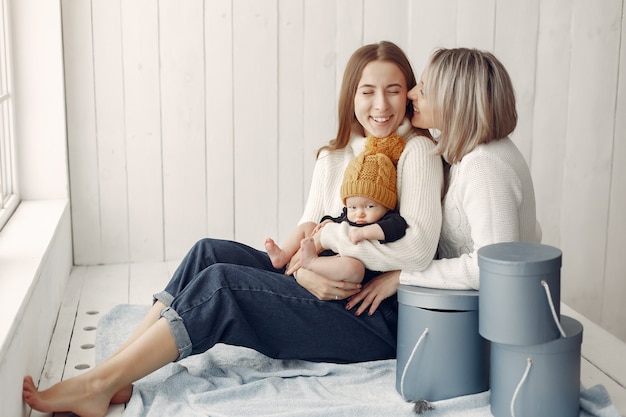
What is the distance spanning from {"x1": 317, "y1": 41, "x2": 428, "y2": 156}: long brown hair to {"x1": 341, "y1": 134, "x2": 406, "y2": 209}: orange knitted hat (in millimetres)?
184

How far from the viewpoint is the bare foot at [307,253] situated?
7.23 ft

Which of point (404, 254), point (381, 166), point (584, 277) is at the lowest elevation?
point (584, 277)

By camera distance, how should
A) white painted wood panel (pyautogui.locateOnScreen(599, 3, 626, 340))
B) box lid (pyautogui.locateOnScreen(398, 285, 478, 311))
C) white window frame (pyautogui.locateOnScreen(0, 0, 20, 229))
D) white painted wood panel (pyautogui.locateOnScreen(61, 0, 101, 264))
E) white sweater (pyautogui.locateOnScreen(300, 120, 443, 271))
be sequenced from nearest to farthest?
box lid (pyautogui.locateOnScreen(398, 285, 478, 311)), white sweater (pyautogui.locateOnScreen(300, 120, 443, 271)), white window frame (pyautogui.locateOnScreen(0, 0, 20, 229)), white painted wood panel (pyautogui.locateOnScreen(61, 0, 101, 264)), white painted wood panel (pyautogui.locateOnScreen(599, 3, 626, 340))

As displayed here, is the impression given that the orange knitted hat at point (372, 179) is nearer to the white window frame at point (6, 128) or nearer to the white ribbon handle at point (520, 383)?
the white ribbon handle at point (520, 383)

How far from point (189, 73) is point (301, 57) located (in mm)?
444

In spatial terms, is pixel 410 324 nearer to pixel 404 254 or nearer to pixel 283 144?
pixel 404 254

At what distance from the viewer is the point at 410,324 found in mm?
2061

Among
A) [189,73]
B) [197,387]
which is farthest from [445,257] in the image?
[189,73]

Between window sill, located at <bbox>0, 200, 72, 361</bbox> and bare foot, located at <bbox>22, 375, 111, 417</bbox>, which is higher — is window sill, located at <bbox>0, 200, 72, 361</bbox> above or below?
above

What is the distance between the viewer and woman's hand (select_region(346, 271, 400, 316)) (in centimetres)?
220

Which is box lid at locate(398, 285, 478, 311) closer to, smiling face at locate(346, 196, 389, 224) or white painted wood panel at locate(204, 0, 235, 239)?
smiling face at locate(346, 196, 389, 224)

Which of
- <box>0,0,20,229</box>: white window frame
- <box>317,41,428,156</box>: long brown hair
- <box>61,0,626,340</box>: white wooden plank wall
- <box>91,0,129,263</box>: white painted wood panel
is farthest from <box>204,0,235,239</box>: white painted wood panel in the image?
<box>317,41,428,156</box>: long brown hair

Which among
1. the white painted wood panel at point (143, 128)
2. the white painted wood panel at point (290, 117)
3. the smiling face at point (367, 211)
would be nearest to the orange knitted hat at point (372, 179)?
the smiling face at point (367, 211)

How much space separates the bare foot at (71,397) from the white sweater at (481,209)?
789 millimetres
